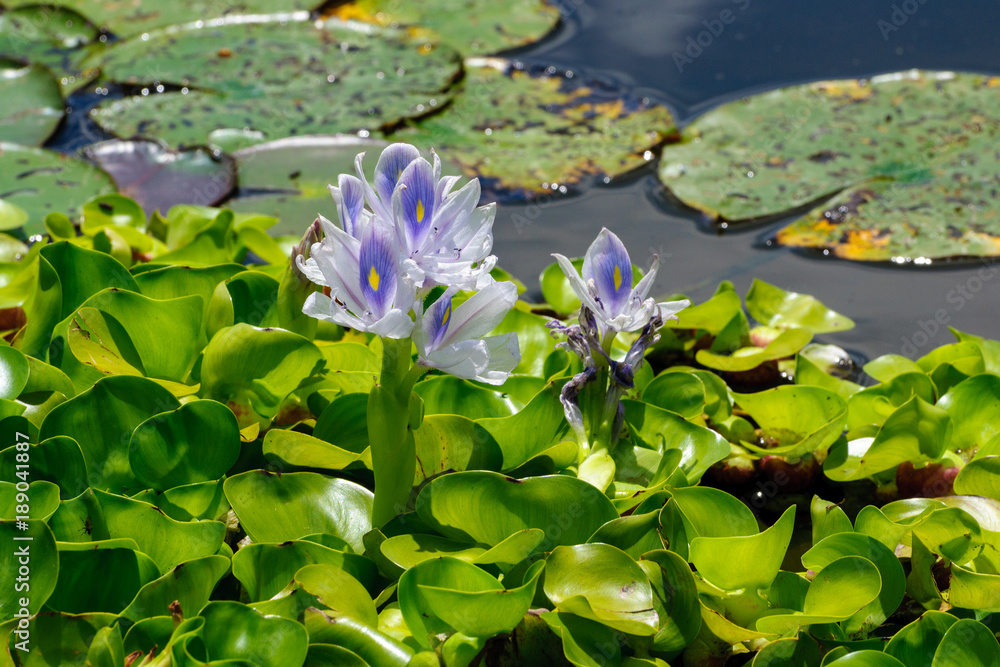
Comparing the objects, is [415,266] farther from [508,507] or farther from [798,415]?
[798,415]

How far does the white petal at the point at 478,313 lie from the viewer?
3.53ft

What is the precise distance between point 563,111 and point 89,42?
8.59 feet

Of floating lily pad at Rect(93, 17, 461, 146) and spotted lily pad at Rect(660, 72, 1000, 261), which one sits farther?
floating lily pad at Rect(93, 17, 461, 146)

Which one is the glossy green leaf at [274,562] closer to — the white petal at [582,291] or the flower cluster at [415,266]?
the flower cluster at [415,266]

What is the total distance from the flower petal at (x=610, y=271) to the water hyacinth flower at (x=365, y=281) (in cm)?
42

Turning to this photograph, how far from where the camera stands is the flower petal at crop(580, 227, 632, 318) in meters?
1.35

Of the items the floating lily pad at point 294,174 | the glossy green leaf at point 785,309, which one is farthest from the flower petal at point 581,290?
the floating lily pad at point 294,174

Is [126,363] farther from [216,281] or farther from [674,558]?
[674,558]

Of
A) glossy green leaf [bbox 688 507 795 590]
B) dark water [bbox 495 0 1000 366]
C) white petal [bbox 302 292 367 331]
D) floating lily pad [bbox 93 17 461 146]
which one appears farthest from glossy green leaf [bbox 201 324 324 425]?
floating lily pad [bbox 93 17 461 146]

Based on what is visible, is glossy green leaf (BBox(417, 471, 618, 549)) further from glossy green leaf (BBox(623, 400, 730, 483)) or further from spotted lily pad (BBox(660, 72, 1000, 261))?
spotted lily pad (BBox(660, 72, 1000, 261))

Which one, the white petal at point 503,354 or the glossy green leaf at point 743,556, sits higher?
the white petal at point 503,354

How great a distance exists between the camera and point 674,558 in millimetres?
1137

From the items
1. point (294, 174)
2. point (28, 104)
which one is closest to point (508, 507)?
point (294, 174)
